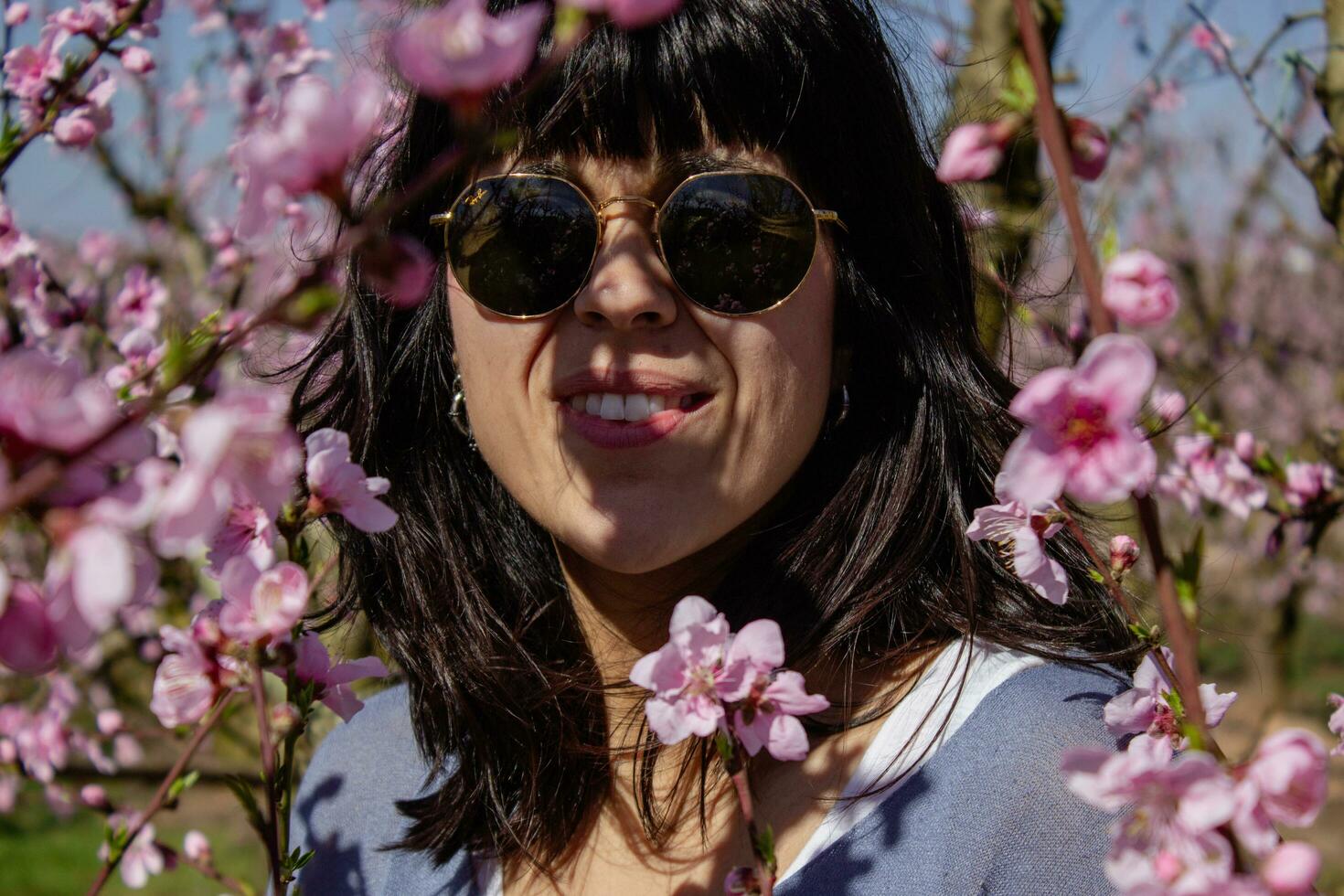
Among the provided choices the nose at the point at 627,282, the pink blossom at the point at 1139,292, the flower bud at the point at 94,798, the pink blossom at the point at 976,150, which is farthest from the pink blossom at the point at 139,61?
the pink blossom at the point at 1139,292

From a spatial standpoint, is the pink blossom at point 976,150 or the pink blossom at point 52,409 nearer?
the pink blossom at point 52,409

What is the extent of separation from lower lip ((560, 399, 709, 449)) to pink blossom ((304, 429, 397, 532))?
0.38 m

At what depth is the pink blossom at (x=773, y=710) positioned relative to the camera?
1.03 meters

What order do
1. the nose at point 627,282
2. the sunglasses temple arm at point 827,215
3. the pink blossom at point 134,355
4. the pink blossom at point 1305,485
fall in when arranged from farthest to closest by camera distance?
1. the pink blossom at point 1305,485
2. the pink blossom at point 134,355
3. the sunglasses temple arm at point 827,215
4. the nose at point 627,282

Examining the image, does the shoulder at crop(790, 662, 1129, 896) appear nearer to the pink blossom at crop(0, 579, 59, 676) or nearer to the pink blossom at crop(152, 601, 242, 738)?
the pink blossom at crop(152, 601, 242, 738)

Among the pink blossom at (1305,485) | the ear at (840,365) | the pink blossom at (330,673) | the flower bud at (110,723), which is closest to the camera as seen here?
the pink blossom at (330,673)

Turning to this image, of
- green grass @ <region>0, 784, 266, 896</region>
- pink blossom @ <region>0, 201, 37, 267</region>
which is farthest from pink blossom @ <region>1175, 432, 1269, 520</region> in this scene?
green grass @ <region>0, 784, 266, 896</region>

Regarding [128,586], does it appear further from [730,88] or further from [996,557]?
[996,557]

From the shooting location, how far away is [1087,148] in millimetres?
738

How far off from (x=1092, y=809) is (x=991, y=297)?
1.26m

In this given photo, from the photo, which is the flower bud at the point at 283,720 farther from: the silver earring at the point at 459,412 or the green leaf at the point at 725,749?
the silver earring at the point at 459,412

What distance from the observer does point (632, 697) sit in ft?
5.35

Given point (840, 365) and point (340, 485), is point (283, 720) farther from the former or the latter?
point (840, 365)

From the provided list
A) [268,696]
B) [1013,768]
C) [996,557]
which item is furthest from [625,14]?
[268,696]
